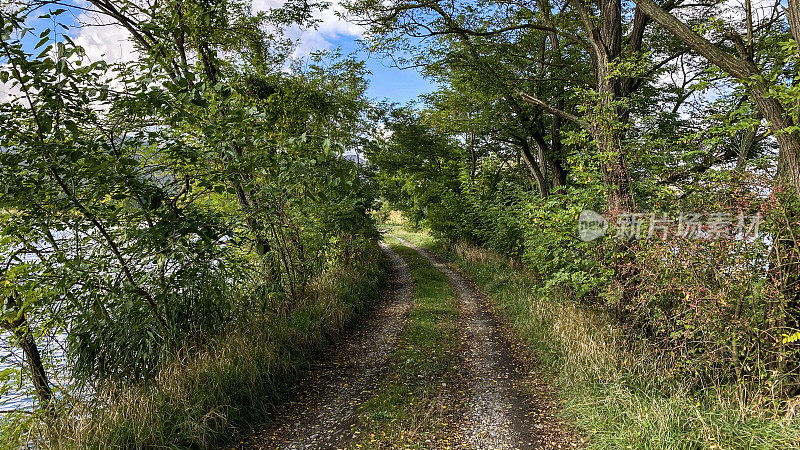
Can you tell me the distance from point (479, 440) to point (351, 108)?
1061cm

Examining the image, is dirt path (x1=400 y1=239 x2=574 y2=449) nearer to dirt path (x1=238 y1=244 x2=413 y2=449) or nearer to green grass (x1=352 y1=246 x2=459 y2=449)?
green grass (x1=352 y1=246 x2=459 y2=449)

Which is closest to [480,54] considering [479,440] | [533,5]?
[533,5]

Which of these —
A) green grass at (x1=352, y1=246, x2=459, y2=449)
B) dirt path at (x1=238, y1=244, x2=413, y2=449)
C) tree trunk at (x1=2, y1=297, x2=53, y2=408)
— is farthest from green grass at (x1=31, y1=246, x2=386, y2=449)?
green grass at (x1=352, y1=246, x2=459, y2=449)

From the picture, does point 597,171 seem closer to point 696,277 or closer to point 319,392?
point 696,277

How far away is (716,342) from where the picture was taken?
14.3 ft

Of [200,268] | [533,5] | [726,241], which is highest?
[533,5]

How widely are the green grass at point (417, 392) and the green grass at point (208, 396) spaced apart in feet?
4.54

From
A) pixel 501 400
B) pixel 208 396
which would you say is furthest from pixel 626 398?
pixel 208 396

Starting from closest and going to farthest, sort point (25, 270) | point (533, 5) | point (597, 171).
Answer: point (25, 270) < point (597, 171) < point (533, 5)

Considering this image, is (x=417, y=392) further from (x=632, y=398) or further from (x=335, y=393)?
(x=632, y=398)

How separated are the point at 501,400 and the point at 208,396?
12.1 ft

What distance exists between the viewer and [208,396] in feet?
14.9

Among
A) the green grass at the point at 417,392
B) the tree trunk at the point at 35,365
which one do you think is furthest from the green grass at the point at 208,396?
the green grass at the point at 417,392

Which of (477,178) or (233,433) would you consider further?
(477,178)
